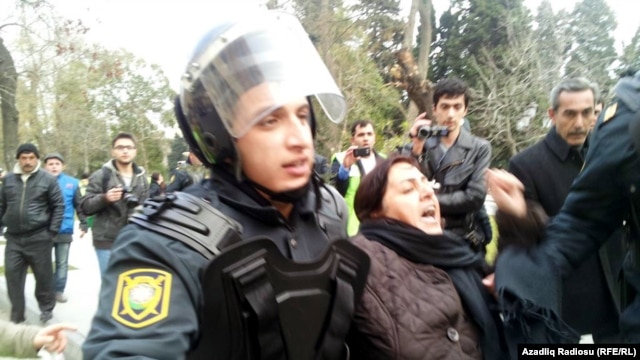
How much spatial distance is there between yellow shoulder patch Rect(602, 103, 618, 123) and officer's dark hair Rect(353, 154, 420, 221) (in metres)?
0.66

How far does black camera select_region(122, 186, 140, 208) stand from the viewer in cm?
531

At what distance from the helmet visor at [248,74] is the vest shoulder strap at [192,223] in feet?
0.65

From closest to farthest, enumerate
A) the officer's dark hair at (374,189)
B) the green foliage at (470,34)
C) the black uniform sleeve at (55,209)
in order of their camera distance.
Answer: the officer's dark hair at (374,189)
the black uniform sleeve at (55,209)
the green foliage at (470,34)

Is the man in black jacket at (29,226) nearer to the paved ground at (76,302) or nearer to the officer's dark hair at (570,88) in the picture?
the paved ground at (76,302)

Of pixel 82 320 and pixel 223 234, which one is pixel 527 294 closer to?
pixel 223 234

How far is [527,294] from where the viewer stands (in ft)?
5.83

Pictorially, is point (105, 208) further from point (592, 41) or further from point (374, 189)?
point (592, 41)

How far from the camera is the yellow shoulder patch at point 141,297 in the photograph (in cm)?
117

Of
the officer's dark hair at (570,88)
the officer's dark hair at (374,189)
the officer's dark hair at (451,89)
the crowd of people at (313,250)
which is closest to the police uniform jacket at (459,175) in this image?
the officer's dark hair at (451,89)

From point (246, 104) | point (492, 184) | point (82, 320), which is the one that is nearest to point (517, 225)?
point (492, 184)

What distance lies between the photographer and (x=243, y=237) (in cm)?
135

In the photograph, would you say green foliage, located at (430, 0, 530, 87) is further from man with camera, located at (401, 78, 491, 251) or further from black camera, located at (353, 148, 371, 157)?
man with camera, located at (401, 78, 491, 251)

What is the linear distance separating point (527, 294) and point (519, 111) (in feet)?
61.3

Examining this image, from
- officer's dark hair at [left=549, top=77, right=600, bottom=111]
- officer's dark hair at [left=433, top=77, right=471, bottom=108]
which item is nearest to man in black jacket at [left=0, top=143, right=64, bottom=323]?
officer's dark hair at [left=433, top=77, right=471, bottom=108]
